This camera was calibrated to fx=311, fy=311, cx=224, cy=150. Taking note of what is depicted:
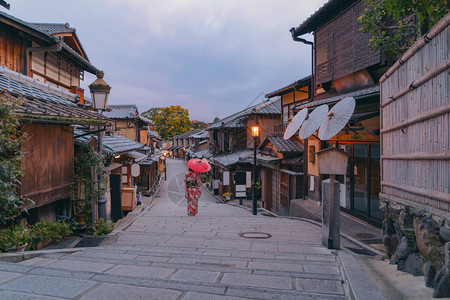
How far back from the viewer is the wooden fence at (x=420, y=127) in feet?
13.8

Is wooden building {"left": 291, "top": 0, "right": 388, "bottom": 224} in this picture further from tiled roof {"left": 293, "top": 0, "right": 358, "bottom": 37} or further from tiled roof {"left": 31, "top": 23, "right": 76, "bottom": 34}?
tiled roof {"left": 31, "top": 23, "right": 76, "bottom": 34}

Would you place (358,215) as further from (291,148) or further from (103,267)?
(103,267)

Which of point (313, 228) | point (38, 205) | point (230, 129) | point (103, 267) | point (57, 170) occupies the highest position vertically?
point (230, 129)

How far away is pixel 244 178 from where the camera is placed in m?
23.0

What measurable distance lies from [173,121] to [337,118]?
74.3 metres

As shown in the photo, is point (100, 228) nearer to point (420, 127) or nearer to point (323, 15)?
point (420, 127)

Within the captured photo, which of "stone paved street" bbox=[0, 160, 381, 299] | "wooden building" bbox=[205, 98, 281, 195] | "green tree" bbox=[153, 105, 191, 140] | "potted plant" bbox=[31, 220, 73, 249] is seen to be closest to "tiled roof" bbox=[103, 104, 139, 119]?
"wooden building" bbox=[205, 98, 281, 195]

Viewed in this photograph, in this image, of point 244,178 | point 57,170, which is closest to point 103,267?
point 57,170

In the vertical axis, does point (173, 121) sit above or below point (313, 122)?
above

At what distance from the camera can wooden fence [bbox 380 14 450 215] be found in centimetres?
422

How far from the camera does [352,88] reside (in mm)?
13055

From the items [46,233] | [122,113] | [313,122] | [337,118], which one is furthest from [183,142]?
[46,233]

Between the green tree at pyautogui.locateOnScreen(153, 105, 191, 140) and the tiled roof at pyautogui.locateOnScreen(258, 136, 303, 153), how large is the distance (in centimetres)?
6235

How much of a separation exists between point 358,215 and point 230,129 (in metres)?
20.4
